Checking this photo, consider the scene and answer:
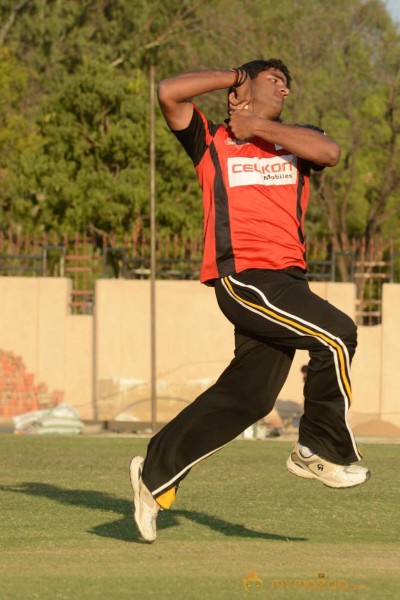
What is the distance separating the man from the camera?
19.6ft

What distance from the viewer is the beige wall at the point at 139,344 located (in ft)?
72.2

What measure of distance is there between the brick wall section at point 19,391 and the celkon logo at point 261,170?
16559 mm

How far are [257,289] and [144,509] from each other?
1.08 m

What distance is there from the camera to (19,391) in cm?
2252

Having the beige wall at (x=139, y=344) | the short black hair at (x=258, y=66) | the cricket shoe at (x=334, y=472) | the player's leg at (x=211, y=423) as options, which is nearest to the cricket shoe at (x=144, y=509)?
the player's leg at (x=211, y=423)

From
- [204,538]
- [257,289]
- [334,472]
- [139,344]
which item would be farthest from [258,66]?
[139,344]

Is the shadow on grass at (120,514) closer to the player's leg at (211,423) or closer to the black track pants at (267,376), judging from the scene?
the player's leg at (211,423)

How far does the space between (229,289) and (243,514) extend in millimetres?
1744

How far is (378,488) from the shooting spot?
8883 millimetres

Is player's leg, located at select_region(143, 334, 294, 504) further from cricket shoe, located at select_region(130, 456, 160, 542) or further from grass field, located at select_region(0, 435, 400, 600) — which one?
grass field, located at select_region(0, 435, 400, 600)

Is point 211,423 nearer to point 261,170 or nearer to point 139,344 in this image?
point 261,170

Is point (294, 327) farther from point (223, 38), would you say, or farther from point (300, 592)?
point (223, 38)

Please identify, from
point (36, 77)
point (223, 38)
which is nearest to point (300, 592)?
point (223, 38)

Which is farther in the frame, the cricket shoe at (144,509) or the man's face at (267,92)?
the man's face at (267,92)
